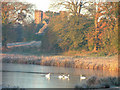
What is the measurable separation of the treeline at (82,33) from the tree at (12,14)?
13.6ft

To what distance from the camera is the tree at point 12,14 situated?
37656 millimetres

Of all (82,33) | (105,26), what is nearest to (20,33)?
(82,33)

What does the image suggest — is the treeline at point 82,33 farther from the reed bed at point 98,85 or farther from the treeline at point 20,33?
the reed bed at point 98,85

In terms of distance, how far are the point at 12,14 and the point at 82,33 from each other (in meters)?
9.57

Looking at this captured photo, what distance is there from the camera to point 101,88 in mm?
12797

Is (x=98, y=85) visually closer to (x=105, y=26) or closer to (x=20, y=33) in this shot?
(x=105, y=26)

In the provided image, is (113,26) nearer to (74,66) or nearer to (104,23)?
(104,23)

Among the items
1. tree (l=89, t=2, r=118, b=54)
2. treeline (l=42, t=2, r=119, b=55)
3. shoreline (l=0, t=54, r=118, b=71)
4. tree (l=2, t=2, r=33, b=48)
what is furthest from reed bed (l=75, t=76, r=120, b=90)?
tree (l=2, t=2, r=33, b=48)

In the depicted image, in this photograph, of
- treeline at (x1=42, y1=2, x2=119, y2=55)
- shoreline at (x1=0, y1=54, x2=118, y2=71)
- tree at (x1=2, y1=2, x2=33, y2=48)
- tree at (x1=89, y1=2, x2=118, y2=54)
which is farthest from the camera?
tree at (x1=2, y1=2, x2=33, y2=48)

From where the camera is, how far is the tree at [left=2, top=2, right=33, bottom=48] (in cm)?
3766

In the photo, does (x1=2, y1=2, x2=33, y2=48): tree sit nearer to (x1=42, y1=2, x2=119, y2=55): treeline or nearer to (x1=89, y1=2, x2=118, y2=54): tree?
(x1=42, y1=2, x2=119, y2=55): treeline

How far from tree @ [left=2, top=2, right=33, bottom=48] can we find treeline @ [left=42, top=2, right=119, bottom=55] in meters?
4.14

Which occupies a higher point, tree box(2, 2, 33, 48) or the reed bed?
tree box(2, 2, 33, 48)

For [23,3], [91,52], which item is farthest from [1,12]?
[91,52]
